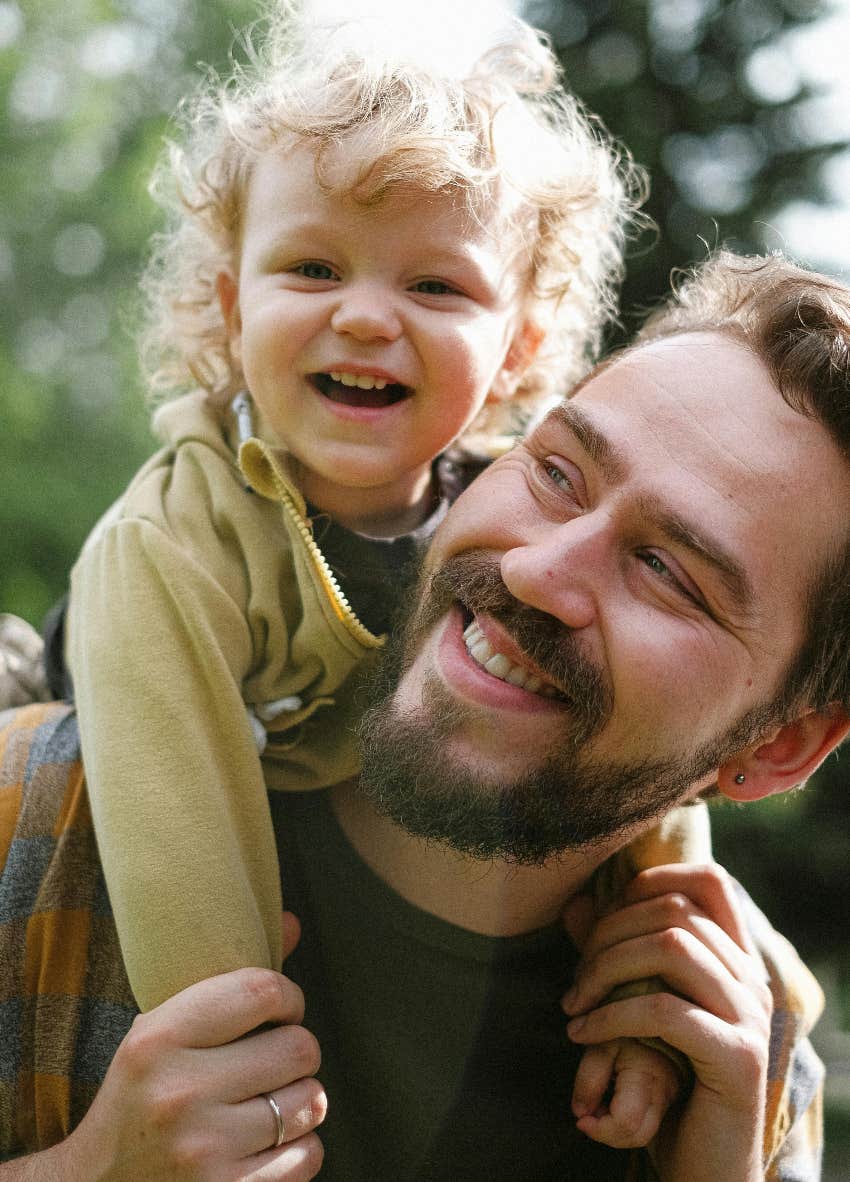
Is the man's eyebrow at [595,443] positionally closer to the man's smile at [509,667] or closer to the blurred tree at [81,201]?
the man's smile at [509,667]

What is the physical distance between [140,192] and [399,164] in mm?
5960

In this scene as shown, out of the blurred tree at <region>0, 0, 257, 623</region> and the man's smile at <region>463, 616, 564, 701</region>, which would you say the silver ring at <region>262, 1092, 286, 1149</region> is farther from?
the blurred tree at <region>0, 0, 257, 623</region>

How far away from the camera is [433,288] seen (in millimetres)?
2104

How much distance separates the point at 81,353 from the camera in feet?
25.3

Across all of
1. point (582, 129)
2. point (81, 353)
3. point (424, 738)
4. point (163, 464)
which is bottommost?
point (81, 353)

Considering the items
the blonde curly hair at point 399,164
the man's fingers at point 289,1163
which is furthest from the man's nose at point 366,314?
the man's fingers at point 289,1163

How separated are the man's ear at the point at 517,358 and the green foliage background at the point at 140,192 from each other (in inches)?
63.0

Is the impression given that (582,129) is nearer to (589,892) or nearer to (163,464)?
(163,464)

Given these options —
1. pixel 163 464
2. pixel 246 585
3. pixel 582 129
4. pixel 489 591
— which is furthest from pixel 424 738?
pixel 582 129

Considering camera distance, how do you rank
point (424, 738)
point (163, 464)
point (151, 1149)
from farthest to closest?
point (163, 464), point (424, 738), point (151, 1149)

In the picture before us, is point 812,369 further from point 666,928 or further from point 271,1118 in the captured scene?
point 271,1118

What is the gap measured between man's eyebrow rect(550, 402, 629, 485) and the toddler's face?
248 millimetres

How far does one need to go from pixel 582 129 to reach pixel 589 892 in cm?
167

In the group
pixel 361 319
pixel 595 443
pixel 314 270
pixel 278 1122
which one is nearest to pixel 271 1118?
pixel 278 1122
